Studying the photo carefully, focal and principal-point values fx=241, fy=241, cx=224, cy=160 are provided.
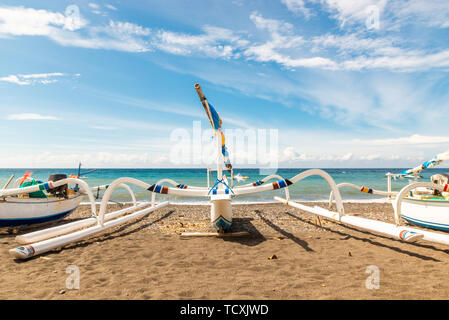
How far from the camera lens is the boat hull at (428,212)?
6.18 m

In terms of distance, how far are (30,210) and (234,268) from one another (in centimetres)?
689

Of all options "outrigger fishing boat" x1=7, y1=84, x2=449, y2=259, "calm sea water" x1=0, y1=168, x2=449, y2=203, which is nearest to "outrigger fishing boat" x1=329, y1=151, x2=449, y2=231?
"outrigger fishing boat" x1=7, y1=84, x2=449, y2=259

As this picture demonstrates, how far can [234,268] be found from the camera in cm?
402

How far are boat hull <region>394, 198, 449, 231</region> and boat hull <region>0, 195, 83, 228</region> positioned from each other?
11.3 m

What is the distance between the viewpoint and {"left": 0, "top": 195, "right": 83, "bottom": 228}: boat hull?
6.77 m

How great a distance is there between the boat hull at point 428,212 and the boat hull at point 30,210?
11.3 metres

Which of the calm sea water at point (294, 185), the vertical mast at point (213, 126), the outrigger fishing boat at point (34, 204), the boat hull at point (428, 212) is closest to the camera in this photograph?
the vertical mast at point (213, 126)

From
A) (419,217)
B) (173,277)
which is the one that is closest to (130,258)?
(173,277)

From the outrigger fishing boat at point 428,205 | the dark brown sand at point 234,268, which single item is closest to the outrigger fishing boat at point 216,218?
the dark brown sand at point 234,268

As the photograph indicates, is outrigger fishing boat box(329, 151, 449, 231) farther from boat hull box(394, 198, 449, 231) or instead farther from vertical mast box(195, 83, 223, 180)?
vertical mast box(195, 83, 223, 180)

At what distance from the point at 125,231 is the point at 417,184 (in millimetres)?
7148

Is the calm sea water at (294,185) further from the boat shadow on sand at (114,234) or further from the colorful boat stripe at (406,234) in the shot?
the colorful boat stripe at (406,234)
